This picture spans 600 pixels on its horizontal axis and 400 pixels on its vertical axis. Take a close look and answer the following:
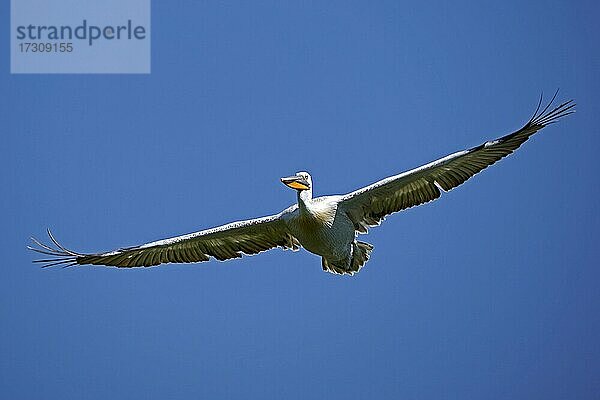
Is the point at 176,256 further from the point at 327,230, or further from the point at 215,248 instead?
the point at 327,230

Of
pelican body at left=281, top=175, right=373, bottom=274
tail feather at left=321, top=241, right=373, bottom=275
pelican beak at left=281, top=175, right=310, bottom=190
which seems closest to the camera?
pelican beak at left=281, top=175, right=310, bottom=190

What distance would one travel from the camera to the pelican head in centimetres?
1521

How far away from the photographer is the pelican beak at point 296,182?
15.2m

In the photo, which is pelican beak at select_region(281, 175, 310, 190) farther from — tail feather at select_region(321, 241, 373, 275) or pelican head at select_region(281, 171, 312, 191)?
tail feather at select_region(321, 241, 373, 275)

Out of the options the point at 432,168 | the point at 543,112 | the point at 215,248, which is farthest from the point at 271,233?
the point at 543,112

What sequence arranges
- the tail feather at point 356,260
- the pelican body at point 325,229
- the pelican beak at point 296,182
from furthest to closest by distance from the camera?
the tail feather at point 356,260 < the pelican body at point 325,229 < the pelican beak at point 296,182

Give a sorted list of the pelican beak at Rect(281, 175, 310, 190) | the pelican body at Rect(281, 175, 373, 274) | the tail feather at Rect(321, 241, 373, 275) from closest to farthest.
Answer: the pelican beak at Rect(281, 175, 310, 190) < the pelican body at Rect(281, 175, 373, 274) < the tail feather at Rect(321, 241, 373, 275)

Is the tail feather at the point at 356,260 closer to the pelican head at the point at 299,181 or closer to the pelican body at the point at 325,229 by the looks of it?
the pelican body at the point at 325,229

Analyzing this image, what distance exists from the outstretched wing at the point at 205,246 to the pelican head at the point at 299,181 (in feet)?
2.87

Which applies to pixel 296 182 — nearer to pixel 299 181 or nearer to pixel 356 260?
pixel 299 181

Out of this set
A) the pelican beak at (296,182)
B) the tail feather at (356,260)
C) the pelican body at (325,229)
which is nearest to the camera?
the pelican beak at (296,182)

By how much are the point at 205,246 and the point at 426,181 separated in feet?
8.96

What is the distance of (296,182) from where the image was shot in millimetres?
15312

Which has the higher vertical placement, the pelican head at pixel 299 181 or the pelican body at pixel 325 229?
the pelican head at pixel 299 181
